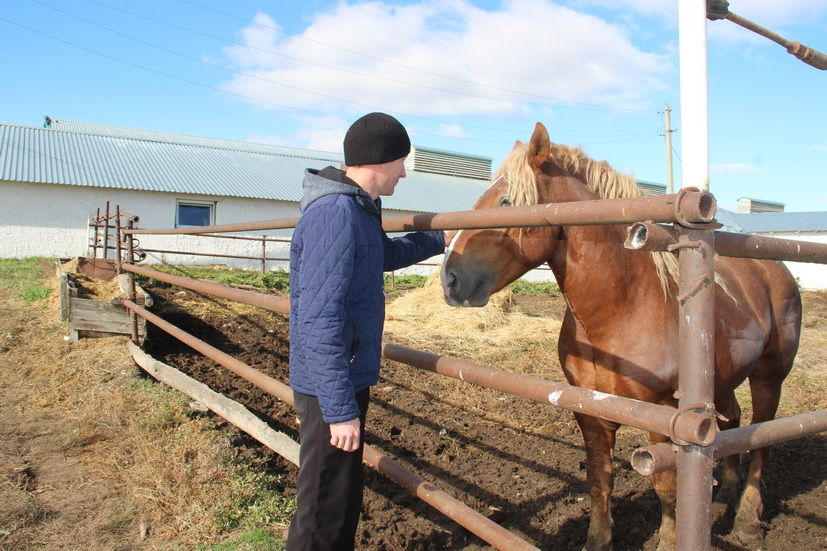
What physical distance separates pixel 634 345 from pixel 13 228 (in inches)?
715

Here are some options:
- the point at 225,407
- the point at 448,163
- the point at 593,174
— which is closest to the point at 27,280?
the point at 225,407

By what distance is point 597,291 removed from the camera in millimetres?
2398

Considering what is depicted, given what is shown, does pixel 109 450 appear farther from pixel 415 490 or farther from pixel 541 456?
pixel 541 456

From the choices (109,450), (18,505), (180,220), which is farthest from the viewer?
(180,220)

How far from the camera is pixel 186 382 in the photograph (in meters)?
4.27

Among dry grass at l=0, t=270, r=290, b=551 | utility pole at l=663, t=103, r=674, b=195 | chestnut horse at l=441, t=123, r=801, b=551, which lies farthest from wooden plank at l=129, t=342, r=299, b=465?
utility pole at l=663, t=103, r=674, b=195

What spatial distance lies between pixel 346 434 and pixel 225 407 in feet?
7.74

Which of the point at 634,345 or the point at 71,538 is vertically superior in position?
the point at 634,345

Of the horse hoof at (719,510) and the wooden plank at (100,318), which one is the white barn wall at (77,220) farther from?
the horse hoof at (719,510)

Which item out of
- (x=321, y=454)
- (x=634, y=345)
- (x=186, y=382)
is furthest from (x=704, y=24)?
(x=186, y=382)

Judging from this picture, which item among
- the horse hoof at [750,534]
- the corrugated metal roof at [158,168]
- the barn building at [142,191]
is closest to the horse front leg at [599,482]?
the horse hoof at [750,534]

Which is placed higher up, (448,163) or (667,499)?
(448,163)

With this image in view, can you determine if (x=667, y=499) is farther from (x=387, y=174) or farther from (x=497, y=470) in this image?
(x=387, y=174)

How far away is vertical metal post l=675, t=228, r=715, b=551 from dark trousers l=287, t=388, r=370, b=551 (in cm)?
100
